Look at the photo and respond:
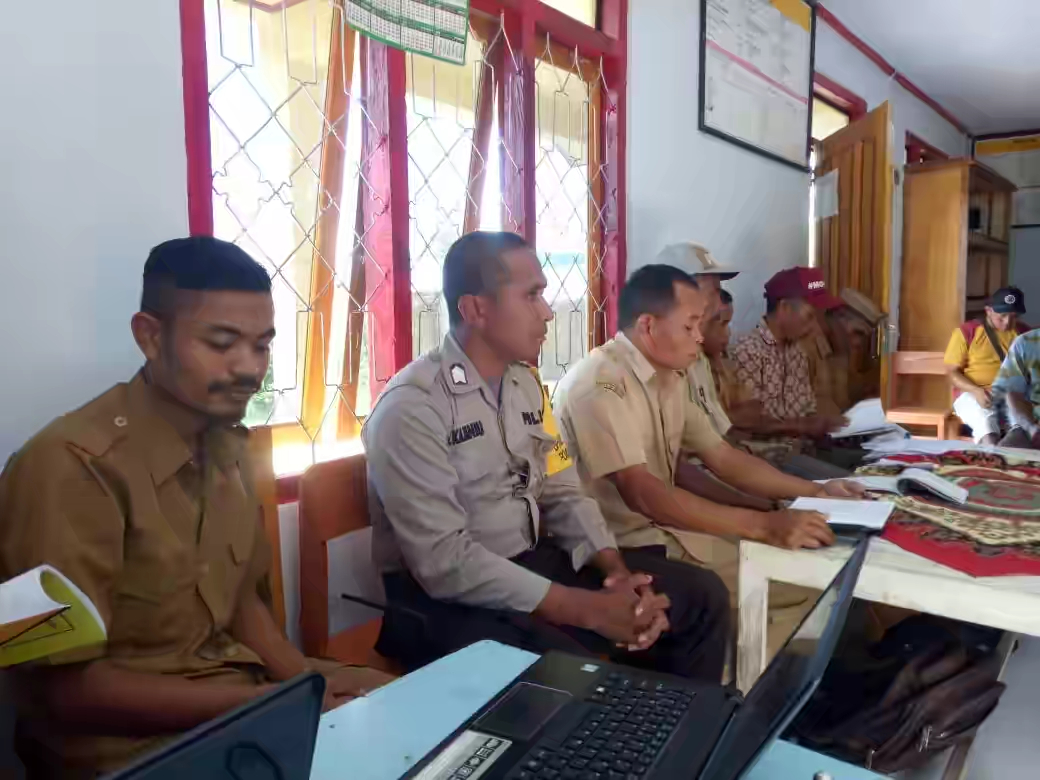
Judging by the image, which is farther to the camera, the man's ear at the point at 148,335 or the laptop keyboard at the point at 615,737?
the man's ear at the point at 148,335

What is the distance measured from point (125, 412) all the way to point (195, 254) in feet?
0.69

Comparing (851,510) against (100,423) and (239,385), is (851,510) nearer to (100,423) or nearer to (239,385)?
(239,385)

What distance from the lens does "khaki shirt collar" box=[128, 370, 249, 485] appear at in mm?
916

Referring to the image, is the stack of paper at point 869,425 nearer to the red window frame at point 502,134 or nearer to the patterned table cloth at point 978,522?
the patterned table cloth at point 978,522

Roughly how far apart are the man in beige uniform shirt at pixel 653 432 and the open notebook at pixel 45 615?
125 cm

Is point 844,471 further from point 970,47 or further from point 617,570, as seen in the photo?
point 970,47

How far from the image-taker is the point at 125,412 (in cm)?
91

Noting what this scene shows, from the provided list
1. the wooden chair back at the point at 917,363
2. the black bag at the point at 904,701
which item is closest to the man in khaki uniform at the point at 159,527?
the black bag at the point at 904,701

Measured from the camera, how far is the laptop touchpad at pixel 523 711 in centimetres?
68

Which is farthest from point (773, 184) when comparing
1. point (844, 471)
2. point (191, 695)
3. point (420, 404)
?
point (191, 695)

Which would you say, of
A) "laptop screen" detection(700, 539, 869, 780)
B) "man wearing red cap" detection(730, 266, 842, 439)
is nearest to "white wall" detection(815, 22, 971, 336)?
"man wearing red cap" detection(730, 266, 842, 439)

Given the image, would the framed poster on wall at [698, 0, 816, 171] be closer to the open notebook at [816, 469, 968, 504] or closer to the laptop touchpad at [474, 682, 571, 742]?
the open notebook at [816, 469, 968, 504]

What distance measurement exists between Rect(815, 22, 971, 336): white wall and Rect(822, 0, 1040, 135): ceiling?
109mm

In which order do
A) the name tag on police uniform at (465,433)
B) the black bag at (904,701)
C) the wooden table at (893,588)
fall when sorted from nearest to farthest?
the wooden table at (893,588) → the black bag at (904,701) → the name tag on police uniform at (465,433)
